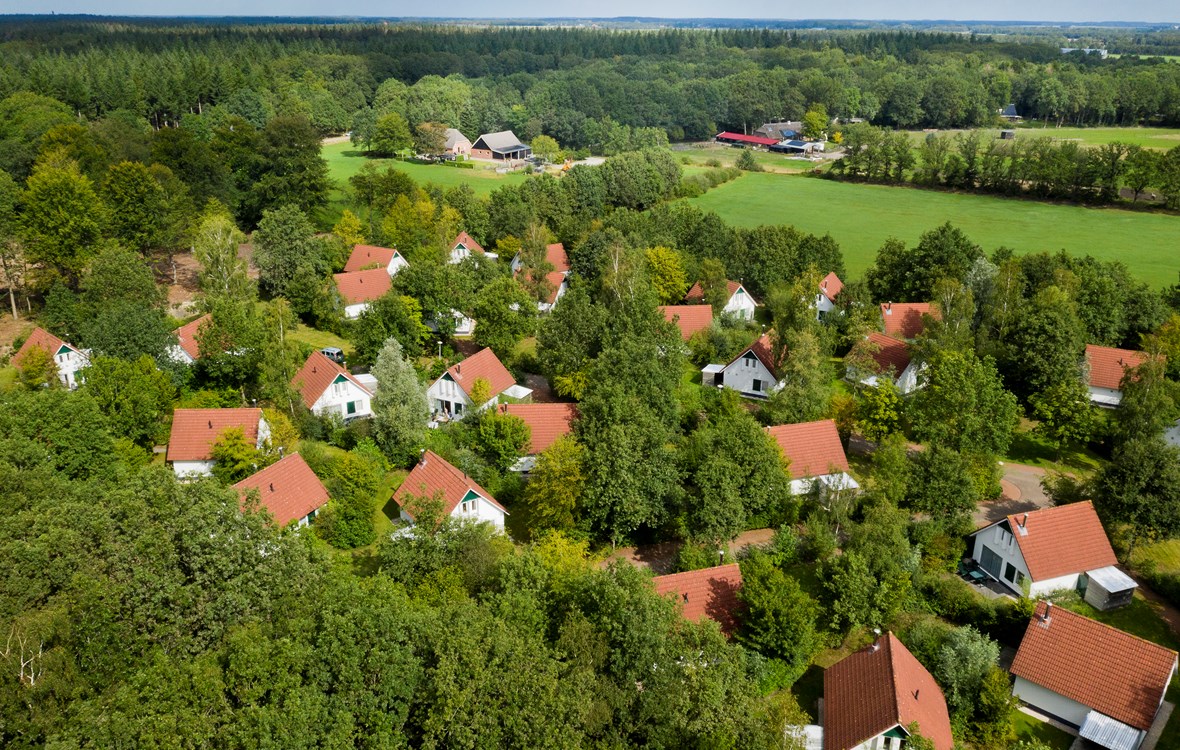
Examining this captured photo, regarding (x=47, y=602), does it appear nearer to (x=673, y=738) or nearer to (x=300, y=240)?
(x=673, y=738)

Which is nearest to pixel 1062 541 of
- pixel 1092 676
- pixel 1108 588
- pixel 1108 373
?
pixel 1108 588

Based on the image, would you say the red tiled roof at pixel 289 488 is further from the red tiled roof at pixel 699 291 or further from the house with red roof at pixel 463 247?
the house with red roof at pixel 463 247

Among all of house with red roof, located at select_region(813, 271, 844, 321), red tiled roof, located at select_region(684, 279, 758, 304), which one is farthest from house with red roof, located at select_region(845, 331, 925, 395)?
red tiled roof, located at select_region(684, 279, 758, 304)

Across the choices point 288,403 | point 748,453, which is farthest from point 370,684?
point 288,403

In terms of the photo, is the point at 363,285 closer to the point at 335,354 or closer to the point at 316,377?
the point at 335,354

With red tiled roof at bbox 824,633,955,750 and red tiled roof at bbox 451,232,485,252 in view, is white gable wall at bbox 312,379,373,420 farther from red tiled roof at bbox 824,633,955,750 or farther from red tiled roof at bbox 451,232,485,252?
red tiled roof at bbox 824,633,955,750
